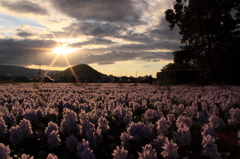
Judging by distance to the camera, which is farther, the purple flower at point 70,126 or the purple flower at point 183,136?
the purple flower at point 70,126

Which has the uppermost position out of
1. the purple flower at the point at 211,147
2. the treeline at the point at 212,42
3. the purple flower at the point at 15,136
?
the treeline at the point at 212,42

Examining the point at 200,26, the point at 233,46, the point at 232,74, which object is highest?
the point at 200,26

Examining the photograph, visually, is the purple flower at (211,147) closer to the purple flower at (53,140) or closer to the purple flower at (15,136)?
the purple flower at (53,140)

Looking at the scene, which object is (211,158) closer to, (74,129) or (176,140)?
(176,140)

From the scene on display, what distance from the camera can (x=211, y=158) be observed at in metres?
2.70

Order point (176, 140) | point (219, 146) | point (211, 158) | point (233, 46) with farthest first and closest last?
point (233, 46) < point (219, 146) < point (176, 140) < point (211, 158)

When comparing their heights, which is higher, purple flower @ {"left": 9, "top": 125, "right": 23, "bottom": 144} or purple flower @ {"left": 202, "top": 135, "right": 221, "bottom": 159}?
purple flower @ {"left": 202, "top": 135, "right": 221, "bottom": 159}

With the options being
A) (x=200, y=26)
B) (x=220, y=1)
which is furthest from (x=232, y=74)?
(x=220, y=1)

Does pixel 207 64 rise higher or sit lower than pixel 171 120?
higher

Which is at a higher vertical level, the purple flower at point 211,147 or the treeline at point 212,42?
the treeline at point 212,42

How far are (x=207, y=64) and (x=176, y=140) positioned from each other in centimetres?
2536

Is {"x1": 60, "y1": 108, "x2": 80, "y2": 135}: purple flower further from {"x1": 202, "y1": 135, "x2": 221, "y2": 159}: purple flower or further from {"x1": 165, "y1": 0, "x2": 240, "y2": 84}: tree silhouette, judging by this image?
{"x1": 165, "y1": 0, "x2": 240, "y2": 84}: tree silhouette

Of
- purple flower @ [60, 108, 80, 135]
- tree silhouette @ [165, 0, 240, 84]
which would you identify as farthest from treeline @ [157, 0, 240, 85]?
purple flower @ [60, 108, 80, 135]

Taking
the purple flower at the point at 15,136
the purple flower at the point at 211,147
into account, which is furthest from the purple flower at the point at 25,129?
the purple flower at the point at 211,147
